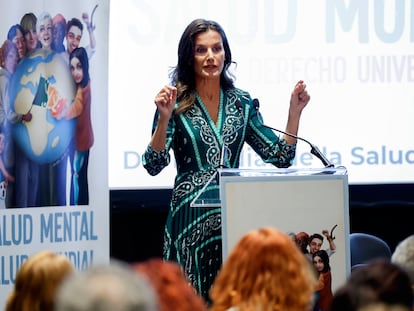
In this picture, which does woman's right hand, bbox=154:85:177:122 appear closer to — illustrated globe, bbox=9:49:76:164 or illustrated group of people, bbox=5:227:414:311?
illustrated globe, bbox=9:49:76:164

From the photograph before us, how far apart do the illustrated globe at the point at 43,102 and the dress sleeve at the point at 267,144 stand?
1.18 metres

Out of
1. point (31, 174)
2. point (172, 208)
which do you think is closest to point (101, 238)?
point (31, 174)

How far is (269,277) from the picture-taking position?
9.71 ft

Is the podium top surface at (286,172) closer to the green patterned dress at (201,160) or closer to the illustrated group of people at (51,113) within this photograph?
the green patterned dress at (201,160)

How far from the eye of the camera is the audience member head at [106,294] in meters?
1.92

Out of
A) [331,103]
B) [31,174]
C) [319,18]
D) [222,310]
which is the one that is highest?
[319,18]

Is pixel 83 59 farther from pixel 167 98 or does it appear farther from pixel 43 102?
pixel 167 98

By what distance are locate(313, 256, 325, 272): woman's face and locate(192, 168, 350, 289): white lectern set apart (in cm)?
4

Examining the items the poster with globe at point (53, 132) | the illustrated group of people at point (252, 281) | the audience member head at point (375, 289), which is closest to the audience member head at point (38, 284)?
the illustrated group of people at point (252, 281)

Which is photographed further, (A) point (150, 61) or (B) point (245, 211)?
(A) point (150, 61)

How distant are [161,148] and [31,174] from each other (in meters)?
1.19

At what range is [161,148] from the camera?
4699 millimetres

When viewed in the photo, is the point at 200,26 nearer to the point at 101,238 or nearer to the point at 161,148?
the point at 161,148

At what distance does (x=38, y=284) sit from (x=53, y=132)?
2.94m
